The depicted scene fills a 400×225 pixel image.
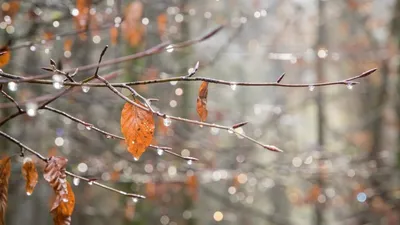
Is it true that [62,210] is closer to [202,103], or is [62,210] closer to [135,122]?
[135,122]

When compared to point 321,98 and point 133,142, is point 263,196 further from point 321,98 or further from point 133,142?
point 133,142

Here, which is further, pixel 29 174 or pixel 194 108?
pixel 194 108

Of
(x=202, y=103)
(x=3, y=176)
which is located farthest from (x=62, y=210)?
(x=202, y=103)

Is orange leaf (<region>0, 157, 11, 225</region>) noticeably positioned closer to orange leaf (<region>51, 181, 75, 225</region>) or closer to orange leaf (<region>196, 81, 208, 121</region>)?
orange leaf (<region>51, 181, 75, 225</region>)

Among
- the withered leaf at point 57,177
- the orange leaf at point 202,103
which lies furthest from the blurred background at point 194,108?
the withered leaf at point 57,177

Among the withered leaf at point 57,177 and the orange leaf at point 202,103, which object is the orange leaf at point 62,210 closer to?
the withered leaf at point 57,177

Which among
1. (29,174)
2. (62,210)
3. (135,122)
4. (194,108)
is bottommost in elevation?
(62,210)
